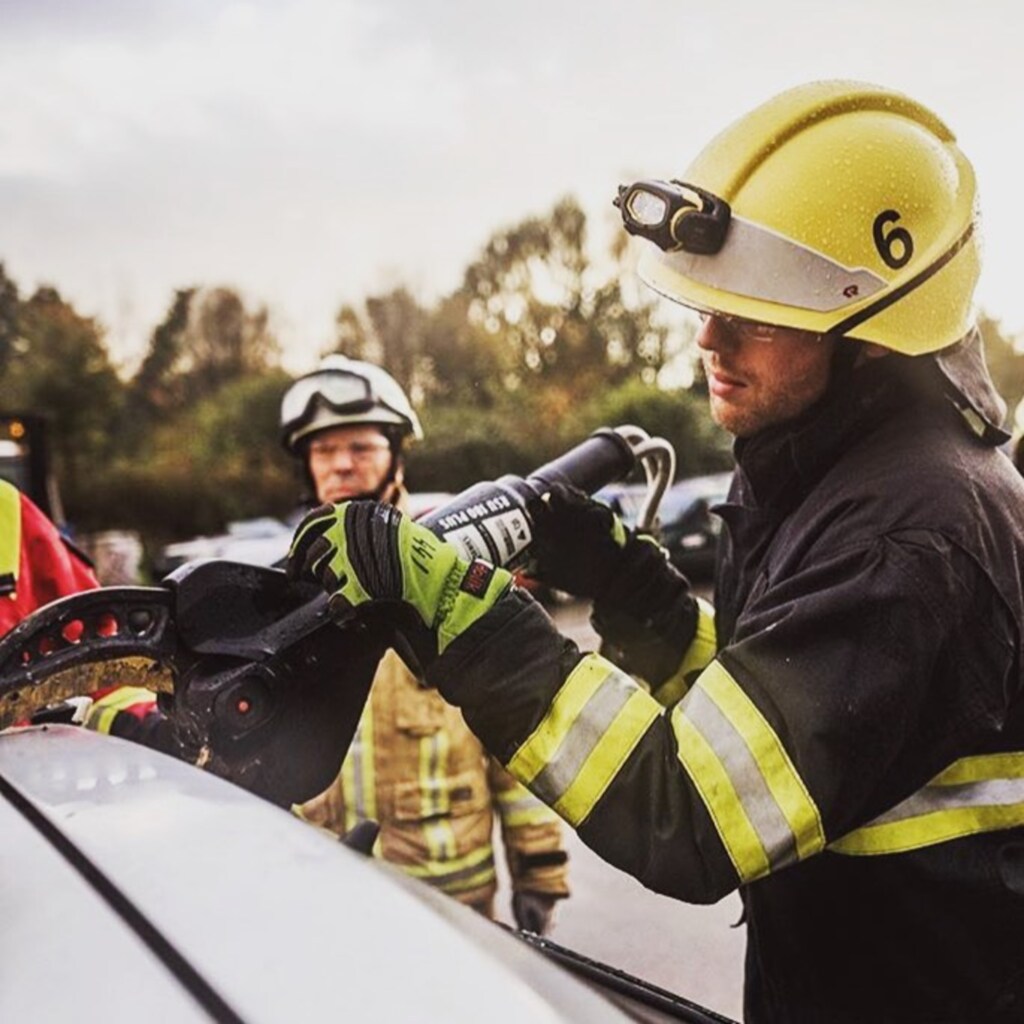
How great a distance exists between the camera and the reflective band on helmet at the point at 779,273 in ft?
4.72

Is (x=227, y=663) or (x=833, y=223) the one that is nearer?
(x=227, y=663)

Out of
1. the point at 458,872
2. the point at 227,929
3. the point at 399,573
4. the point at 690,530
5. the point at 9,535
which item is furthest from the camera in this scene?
the point at 690,530

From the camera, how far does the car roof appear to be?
71 cm

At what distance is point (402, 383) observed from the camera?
2658cm

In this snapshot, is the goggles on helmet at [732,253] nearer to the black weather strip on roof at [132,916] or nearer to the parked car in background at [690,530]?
the black weather strip on roof at [132,916]

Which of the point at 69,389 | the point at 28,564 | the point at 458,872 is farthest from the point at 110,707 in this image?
the point at 69,389

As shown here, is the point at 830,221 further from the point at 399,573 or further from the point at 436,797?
the point at 436,797

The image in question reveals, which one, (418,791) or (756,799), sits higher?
(756,799)

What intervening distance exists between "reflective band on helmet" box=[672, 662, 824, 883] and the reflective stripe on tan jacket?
5.19ft

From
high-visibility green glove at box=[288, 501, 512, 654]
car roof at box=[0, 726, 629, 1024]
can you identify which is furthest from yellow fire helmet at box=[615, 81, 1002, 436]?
car roof at box=[0, 726, 629, 1024]

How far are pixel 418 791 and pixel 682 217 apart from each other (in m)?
1.75

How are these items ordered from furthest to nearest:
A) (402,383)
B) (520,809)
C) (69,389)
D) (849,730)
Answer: (402,383) → (69,389) → (520,809) → (849,730)

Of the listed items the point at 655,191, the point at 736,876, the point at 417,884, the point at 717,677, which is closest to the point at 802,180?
the point at 655,191

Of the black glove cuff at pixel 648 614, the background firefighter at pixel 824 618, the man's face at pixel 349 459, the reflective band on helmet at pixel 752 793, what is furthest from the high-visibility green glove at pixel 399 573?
the man's face at pixel 349 459
